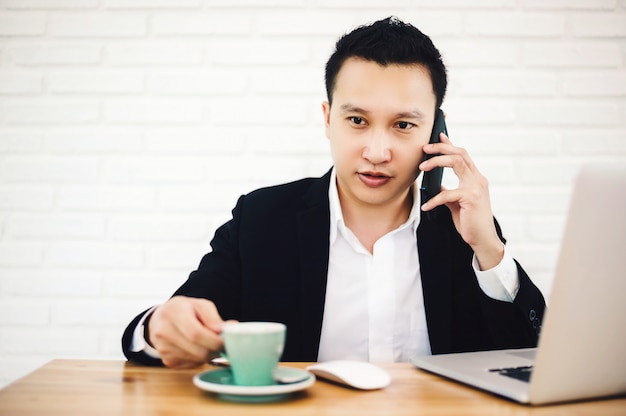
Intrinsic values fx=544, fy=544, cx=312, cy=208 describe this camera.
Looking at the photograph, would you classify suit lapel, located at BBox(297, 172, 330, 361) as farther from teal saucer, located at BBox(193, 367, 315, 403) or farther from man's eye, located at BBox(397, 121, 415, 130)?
teal saucer, located at BBox(193, 367, 315, 403)

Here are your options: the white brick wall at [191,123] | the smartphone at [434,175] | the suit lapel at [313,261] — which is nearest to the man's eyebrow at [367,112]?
the smartphone at [434,175]

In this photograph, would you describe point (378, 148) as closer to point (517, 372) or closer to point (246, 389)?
point (517, 372)

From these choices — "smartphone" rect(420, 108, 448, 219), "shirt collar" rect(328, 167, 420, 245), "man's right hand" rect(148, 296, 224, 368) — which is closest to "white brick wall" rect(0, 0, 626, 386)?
"shirt collar" rect(328, 167, 420, 245)

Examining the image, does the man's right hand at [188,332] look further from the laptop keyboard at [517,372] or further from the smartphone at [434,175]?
the smartphone at [434,175]

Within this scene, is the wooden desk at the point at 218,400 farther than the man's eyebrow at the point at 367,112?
No

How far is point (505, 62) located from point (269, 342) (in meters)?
1.54

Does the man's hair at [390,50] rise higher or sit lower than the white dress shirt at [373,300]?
higher

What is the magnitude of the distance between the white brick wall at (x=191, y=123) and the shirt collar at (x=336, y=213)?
0.31 metres

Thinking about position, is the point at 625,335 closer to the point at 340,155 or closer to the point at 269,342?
the point at 269,342

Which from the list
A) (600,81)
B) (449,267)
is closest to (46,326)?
(449,267)

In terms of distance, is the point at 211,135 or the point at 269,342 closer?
the point at 269,342

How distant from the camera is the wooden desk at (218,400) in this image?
0.67m

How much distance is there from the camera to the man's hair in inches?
55.7

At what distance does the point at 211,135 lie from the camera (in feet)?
6.10
